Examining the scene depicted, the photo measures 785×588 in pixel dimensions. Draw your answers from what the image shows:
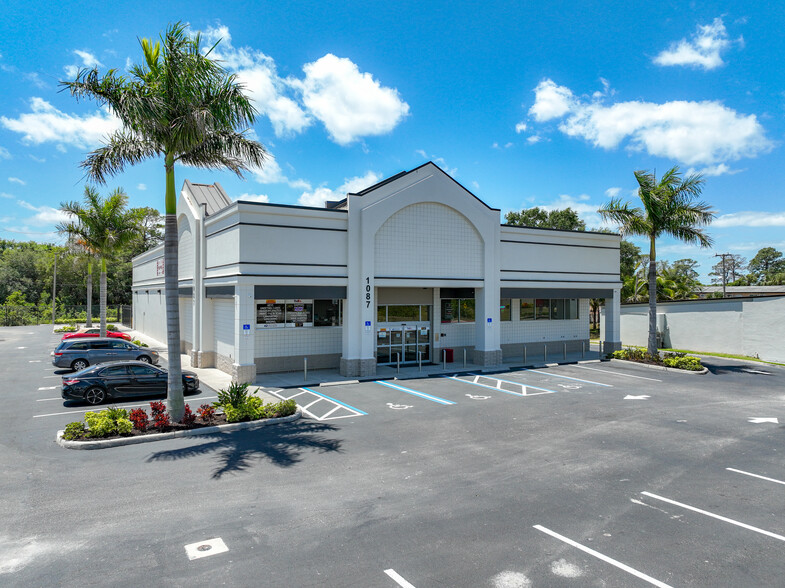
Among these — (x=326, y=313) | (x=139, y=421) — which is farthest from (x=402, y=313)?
(x=139, y=421)

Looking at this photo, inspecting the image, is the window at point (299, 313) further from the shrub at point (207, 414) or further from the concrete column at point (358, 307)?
the shrub at point (207, 414)

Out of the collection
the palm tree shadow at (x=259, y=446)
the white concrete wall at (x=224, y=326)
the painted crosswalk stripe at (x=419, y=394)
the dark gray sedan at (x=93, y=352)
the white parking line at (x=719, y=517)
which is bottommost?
the white parking line at (x=719, y=517)

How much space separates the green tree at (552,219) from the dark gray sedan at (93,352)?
35106mm

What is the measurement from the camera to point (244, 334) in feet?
61.8

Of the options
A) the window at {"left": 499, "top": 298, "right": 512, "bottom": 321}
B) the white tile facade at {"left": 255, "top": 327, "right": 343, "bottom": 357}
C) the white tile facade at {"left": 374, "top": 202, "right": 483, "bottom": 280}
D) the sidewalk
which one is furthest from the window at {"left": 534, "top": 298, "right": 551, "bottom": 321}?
the white tile facade at {"left": 255, "top": 327, "right": 343, "bottom": 357}

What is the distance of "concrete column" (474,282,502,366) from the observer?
79.9 feet

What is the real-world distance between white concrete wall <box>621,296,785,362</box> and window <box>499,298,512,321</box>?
530 inches

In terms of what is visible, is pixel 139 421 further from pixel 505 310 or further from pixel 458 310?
pixel 505 310

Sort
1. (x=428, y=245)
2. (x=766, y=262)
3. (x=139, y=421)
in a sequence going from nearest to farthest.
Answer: (x=139, y=421) → (x=428, y=245) → (x=766, y=262)

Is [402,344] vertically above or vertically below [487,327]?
below

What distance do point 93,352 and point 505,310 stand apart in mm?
21362

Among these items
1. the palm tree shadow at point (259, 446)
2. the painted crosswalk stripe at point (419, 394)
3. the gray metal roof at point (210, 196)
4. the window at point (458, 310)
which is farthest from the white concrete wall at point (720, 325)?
the gray metal roof at point (210, 196)

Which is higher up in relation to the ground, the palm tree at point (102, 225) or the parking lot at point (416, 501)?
the palm tree at point (102, 225)

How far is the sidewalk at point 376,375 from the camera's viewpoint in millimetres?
19312
